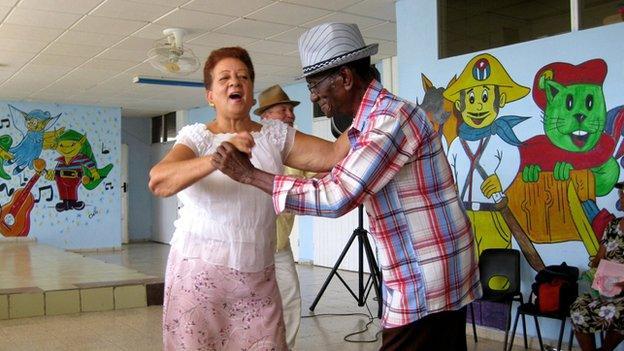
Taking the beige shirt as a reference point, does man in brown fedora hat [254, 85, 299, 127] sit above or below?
above

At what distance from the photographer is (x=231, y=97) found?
1740 mm

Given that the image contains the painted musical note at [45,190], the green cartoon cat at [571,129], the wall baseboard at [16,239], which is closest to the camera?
the green cartoon cat at [571,129]

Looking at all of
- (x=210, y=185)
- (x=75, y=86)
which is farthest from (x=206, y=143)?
(x=75, y=86)

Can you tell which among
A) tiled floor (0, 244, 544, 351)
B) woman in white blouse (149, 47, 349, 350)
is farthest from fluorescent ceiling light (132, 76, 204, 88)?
woman in white blouse (149, 47, 349, 350)

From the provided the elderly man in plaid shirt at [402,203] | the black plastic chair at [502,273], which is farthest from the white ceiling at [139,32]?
the elderly man in plaid shirt at [402,203]

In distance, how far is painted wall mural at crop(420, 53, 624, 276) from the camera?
420cm

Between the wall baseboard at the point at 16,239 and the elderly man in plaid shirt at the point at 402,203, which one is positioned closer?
the elderly man in plaid shirt at the point at 402,203

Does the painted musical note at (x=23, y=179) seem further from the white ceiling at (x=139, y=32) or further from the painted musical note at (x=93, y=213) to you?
the white ceiling at (x=139, y=32)

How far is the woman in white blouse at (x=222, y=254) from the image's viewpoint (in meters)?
1.67

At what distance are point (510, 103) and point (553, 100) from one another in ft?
1.14

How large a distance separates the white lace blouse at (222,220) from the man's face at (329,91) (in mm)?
304

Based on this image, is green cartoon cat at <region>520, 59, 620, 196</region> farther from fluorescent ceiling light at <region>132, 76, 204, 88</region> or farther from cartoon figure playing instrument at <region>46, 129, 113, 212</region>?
cartoon figure playing instrument at <region>46, 129, 113, 212</region>

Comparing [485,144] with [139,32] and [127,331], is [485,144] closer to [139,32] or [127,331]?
[127,331]

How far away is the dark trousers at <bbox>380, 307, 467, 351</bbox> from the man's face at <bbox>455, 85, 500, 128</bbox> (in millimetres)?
3628
